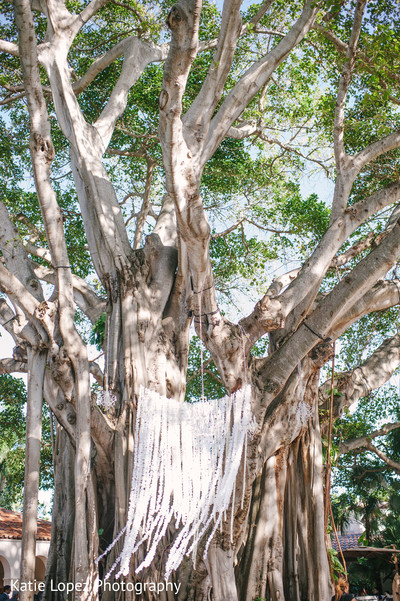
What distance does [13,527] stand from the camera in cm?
1001

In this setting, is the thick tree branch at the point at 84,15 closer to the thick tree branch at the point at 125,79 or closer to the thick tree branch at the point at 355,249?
the thick tree branch at the point at 125,79

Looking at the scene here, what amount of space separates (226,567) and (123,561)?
0.76 m

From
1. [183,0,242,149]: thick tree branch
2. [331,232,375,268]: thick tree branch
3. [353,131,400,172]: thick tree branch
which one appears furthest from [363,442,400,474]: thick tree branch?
[183,0,242,149]: thick tree branch

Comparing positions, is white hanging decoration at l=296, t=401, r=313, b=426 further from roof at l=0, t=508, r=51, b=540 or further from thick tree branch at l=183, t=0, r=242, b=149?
roof at l=0, t=508, r=51, b=540

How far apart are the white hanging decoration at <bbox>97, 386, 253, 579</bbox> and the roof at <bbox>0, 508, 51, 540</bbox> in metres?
5.93

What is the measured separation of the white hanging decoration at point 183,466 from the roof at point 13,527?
593 centimetres

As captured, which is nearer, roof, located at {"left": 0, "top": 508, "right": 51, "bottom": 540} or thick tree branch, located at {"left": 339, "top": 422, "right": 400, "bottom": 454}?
thick tree branch, located at {"left": 339, "top": 422, "right": 400, "bottom": 454}

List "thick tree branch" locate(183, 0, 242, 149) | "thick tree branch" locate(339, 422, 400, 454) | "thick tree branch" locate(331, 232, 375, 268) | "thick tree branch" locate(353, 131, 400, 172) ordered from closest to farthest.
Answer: "thick tree branch" locate(183, 0, 242, 149), "thick tree branch" locate(353, 131, 400, 172), "thick tree branch" locate(331, 232, 375, 268), "thick tree branch" locate(339, 422, 400, 454)

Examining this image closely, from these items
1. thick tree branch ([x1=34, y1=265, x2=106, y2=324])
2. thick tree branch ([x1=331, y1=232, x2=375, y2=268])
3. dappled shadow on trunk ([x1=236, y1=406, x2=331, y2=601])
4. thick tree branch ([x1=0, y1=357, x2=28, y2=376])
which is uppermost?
thick tree branch ([x1=331, y1=232, x2=375, y2=268])

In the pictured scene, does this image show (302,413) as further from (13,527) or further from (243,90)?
(13,527)

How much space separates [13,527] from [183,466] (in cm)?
696

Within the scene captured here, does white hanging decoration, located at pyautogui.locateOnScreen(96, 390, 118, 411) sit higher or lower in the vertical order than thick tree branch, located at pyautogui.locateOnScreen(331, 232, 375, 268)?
lower

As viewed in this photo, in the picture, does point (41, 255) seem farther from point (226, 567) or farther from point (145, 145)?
point (226, 567)

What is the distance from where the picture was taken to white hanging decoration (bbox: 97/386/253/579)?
13.8ft
